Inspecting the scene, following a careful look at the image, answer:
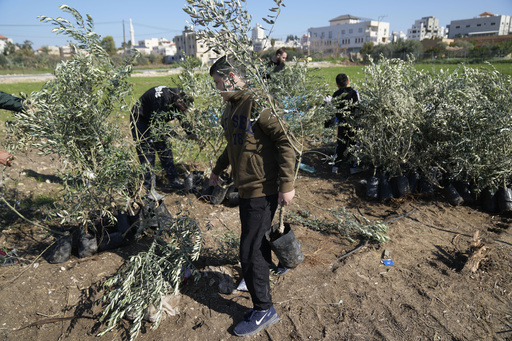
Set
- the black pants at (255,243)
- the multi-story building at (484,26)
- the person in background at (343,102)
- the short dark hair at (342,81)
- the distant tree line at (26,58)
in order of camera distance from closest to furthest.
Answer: the black pants at (255,243)
the person in background at (343,102)
the short dark hair at (342,81)
the distant tree line at (26,58)
the multi-story building at (484,26)

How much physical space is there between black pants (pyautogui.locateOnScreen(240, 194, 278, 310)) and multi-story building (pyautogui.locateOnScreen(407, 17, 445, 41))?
438 feet

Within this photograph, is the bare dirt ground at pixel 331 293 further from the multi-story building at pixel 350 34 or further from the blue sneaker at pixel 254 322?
the multi-story building at pixel 350 34

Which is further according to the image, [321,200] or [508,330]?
[321,200]

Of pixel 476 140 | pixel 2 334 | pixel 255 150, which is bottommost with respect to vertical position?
pixel 2 334

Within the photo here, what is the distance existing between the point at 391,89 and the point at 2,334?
18.5 feet

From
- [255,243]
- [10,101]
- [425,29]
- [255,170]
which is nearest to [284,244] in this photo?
[255,243]

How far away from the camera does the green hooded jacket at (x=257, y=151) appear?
2.31m

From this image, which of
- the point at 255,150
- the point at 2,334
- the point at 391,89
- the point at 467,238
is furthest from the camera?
the point at 391,89

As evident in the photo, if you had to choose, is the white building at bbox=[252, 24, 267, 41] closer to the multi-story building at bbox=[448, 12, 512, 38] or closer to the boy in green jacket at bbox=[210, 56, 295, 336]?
the boy in green jacket at bbox=[210, 56, 295, 336]

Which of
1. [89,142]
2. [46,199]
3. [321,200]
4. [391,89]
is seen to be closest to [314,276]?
[321,200]

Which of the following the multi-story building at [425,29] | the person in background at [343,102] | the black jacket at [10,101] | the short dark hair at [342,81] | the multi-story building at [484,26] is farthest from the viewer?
the multi-story building at [425,29]

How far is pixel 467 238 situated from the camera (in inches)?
151

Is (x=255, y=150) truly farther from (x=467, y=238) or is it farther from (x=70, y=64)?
(x=467, y=238)

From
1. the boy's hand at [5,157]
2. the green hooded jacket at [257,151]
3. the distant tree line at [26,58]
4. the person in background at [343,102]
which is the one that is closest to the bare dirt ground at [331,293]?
the boy's hand at [5,157]
